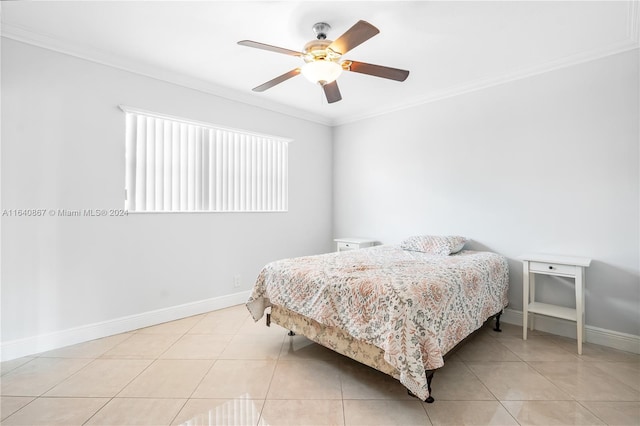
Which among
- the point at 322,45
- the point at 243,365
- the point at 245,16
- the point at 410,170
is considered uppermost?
the point at 245,16

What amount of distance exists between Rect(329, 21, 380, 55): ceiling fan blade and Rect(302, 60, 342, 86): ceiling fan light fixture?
0.34 ft

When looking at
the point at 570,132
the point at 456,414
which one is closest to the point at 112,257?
the point at 456,414

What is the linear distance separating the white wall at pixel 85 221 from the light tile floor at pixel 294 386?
0.43 meters

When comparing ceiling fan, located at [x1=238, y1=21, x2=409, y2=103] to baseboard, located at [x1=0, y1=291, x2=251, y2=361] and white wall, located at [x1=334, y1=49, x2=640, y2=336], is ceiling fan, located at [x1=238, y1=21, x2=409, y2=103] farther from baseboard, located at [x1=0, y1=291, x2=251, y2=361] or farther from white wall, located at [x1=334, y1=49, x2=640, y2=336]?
baseboard, located at [x1=0, y1=291, x2=251, y2=361]

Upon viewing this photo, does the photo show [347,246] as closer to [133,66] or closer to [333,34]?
[333,34]

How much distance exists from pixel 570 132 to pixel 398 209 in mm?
1907

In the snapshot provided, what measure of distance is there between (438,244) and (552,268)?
3.08 ft

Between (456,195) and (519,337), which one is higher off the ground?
(456,195)

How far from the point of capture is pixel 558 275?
2.46 metres

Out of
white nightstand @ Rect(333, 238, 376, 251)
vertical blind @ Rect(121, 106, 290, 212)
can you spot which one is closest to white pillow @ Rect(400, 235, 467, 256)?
white nightstand @ Rect(333, 238, 376, 251)

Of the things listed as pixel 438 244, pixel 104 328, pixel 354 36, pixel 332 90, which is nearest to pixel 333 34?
pixel 332 90

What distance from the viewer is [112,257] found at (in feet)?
8.96

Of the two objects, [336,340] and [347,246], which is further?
[347,246]

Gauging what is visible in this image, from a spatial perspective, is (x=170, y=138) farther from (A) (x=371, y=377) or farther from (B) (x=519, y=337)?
(B) (x=519, y=337)
